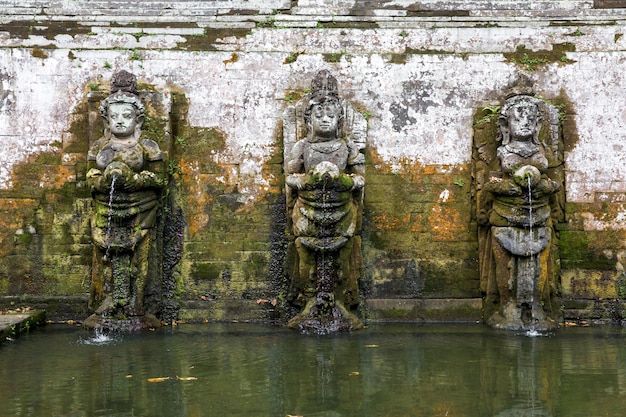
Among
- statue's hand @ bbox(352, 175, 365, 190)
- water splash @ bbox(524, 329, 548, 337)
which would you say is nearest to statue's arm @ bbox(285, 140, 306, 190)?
statue's hand @ bbox(352, 175, 365, 190)

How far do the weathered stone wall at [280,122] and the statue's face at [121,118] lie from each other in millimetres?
658

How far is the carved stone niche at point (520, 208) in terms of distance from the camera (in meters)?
9.15

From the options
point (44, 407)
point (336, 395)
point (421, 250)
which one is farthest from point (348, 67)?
point (44, 407)

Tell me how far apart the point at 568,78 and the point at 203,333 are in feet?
17.6

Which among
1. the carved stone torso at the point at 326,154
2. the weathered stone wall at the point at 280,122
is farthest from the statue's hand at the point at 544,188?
the carved stone torso at the point at 326,154

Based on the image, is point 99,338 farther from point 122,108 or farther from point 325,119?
point 325,119

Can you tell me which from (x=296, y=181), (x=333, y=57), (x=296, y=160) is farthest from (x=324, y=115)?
(x=333, y=57)

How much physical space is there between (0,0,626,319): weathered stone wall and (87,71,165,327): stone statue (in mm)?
664

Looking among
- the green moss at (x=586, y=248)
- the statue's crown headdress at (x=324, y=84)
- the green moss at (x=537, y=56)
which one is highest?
the green moss at (x=537, y=56)

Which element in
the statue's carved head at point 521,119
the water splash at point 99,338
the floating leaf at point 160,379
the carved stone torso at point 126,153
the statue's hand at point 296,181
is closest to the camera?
the floating leaf at point 160,379

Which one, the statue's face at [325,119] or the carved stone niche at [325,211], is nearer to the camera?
the carved stone niche at [325,211]

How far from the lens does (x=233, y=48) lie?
33.6ft

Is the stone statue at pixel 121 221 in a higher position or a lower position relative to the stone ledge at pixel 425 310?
higher

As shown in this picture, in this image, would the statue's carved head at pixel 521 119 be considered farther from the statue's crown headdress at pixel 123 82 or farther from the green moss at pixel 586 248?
the statue's crown headdress at pixel 123 82
